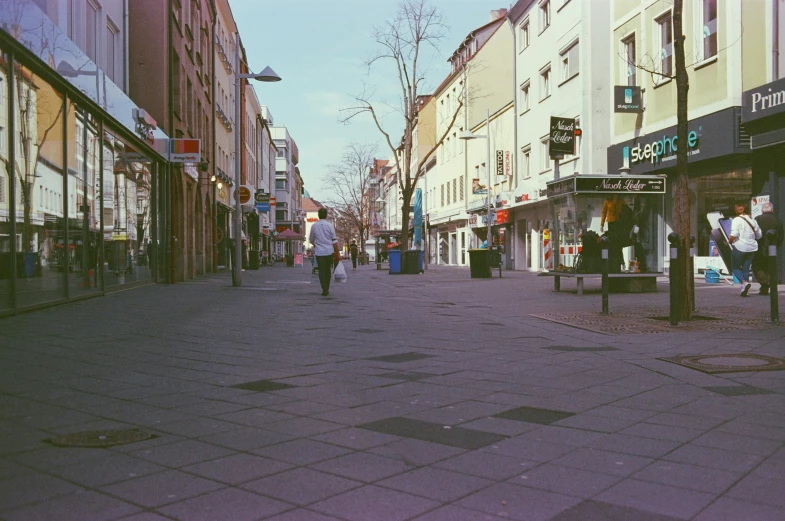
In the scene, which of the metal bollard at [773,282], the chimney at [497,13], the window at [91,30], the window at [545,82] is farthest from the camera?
the chimney at [497,13]

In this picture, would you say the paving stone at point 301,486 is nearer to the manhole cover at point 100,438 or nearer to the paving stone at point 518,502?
the paving stone at point 518,502

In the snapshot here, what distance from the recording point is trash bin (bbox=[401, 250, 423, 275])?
109ft

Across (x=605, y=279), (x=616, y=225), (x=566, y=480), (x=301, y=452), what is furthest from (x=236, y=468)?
(x=616, y=225)

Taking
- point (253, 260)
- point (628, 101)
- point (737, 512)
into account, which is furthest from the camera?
point (253, 260)

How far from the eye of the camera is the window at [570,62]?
95.6 feet

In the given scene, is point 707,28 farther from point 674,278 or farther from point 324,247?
point 674,278

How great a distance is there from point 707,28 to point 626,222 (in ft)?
22.1

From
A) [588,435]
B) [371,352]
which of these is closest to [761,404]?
[588,435]

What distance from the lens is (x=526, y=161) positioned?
3656 cm

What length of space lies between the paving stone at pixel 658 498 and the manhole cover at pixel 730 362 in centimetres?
317

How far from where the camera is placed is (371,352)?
7.46 meters

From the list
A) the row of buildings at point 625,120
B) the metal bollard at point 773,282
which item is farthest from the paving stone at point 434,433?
the row of buildings at point 625,120

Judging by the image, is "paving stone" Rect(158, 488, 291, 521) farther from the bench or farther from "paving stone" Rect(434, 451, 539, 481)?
the bench

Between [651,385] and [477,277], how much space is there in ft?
70.5
